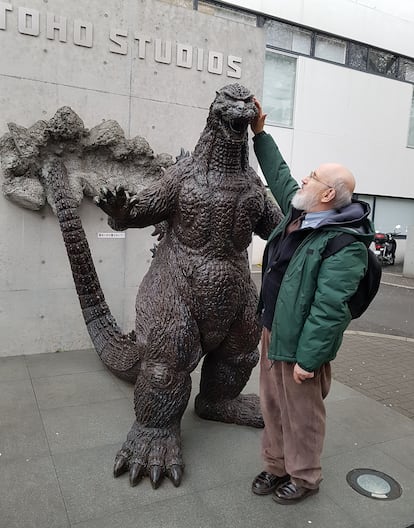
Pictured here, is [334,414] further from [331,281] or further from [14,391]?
[14,391]

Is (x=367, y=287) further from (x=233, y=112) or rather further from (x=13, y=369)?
(x=13, y=369)

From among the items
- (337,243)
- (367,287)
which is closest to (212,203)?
(337,243)

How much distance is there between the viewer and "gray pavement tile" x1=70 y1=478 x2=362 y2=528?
2.12m

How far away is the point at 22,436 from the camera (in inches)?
111

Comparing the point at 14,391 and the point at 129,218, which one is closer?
the point at 129,218

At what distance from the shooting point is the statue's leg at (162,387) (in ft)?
8.14

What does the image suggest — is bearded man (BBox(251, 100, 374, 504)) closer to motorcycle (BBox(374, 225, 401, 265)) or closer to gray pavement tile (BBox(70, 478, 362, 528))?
gray pavement tile (BBox(70, 478, 362, 528))

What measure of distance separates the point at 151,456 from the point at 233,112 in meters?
1.76

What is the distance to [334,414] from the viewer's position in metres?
3.39

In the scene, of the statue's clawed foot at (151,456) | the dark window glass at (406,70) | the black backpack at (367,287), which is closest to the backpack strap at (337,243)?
the black backpack at (367,287)

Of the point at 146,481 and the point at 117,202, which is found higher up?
the point at 117,202

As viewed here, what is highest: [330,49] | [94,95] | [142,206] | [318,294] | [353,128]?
[330,49]

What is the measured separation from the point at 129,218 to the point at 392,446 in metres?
2.12

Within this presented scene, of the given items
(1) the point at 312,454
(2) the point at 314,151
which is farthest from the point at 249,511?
(2) the point at 314,151
